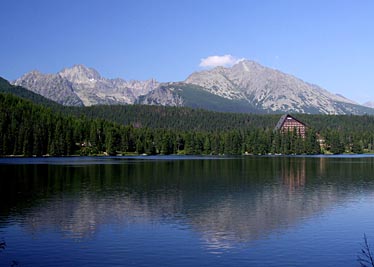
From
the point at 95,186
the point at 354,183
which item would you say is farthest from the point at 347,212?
the point at 95,186

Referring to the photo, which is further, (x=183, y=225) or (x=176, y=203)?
(x=176, y=203)

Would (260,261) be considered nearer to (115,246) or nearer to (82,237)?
(115,246)

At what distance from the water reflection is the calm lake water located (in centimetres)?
12

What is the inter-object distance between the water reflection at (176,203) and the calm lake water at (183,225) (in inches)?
4.7

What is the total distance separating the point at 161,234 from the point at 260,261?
11.7m

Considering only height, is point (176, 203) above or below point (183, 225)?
above

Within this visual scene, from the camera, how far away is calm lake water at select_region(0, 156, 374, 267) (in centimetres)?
3675

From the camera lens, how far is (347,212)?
57906mm

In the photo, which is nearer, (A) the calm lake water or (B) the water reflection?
(A) the calm lake water

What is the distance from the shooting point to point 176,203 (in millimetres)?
63531

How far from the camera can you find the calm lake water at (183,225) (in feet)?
121

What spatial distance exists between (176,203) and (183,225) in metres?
15.1

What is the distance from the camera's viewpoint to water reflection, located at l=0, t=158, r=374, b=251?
1885 inches

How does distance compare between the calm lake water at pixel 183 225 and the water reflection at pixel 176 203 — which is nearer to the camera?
the calm lake water at pixel 183 225
